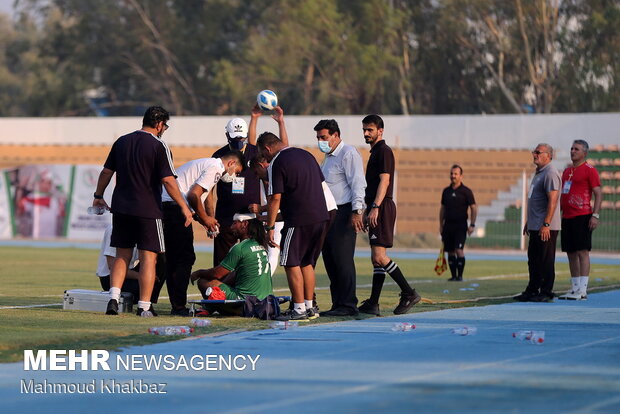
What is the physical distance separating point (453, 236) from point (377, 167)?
29.7 ft

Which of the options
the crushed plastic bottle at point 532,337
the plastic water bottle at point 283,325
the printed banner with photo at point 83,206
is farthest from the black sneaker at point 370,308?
the printed banner with photo at point 83,206

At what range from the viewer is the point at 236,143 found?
44.1ft

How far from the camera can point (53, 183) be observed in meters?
41.2

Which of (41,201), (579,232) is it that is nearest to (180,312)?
(579,232)

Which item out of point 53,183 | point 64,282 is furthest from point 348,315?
Result: point 53,183

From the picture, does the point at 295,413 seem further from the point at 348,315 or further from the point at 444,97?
the point at 444,97

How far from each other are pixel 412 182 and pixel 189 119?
9428 millimetres

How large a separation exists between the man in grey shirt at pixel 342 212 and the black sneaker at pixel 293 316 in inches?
25.1

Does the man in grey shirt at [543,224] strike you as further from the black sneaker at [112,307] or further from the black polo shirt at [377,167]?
the black sneaker at [112,307]

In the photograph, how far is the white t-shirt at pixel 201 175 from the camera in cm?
1254

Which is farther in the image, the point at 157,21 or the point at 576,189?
the point at 157,21

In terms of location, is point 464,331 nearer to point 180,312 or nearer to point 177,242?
point 180,312

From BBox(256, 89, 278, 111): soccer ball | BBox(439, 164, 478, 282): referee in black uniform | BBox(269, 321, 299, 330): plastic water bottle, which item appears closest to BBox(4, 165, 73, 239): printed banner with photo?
BBox(439, 164, 478, 282): referee in black uniform

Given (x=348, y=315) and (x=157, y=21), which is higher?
(x=157, y=21)
